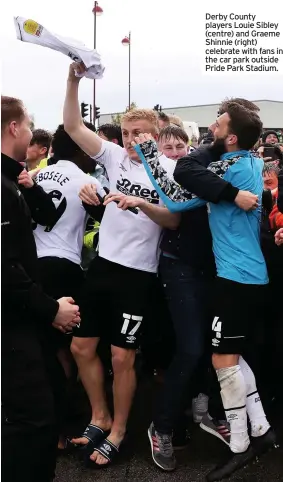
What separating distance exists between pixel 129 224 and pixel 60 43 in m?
1.05

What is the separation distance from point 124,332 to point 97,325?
0.66 feet

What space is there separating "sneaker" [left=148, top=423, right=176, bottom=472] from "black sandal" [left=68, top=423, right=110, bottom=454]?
0.33 m

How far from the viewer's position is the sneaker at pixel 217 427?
10.2 feet

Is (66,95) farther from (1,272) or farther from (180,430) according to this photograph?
(180,430)

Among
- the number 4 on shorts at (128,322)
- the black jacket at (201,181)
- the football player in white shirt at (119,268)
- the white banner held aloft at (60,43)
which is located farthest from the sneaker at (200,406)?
the white banner held aloft at (60,43)

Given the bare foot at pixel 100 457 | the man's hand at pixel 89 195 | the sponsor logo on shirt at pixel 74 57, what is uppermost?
the sponsor logo on shirt at pixel 74 57

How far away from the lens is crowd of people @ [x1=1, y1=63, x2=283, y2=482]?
270 cm

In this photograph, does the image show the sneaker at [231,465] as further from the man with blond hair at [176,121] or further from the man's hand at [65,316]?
the man with blond hair at [176,121]

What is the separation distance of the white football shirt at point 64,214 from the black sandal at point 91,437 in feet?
3.28

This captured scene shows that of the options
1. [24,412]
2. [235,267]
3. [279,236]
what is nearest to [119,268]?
[235,267]

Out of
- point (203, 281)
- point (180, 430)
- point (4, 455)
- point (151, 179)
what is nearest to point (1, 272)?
point (4, 455)

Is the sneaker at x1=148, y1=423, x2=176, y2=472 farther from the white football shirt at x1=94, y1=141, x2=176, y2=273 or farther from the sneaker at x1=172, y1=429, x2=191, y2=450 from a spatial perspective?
the white football shirt at x1=94, y1=141, x2=176, y2=273

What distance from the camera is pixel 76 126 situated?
9.90 ft

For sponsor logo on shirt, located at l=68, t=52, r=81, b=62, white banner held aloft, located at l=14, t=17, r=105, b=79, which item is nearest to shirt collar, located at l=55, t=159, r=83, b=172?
white banner held aloft, located at l=14, t=17, r=105, b=79
